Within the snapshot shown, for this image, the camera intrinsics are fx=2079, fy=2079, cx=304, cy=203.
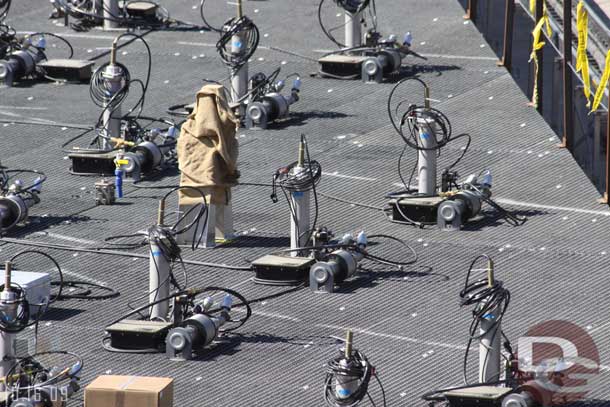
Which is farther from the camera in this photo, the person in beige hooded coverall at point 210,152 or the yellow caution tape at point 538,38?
the yellow caution tape at point 538,38

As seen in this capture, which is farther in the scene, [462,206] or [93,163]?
[93,163]

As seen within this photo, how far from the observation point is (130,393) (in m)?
19.2

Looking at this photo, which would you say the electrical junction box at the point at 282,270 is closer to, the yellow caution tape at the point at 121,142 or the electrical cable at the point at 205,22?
the yellow caution tape at the point at 121,142

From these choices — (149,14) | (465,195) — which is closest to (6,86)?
(149,14)

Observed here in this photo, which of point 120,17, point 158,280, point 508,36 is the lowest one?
point 158,280

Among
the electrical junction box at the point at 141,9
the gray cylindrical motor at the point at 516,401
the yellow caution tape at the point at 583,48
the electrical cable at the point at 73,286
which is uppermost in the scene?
the yellow caution tape at the point at 583,48

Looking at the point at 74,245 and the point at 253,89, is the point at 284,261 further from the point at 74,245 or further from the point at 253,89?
the point at 253,89

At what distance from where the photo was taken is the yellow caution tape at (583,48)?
89.1 feet

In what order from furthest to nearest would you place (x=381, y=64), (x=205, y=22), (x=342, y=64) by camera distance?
(x=205, y=22) → (x=342, y=64) → (x=381, y=64)

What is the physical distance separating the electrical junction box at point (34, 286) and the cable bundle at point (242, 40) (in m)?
7.34

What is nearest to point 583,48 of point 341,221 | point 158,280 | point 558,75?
point 341,221

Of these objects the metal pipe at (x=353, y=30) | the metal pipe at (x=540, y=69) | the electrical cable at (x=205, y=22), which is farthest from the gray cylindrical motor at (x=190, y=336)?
the electrical cable at (x=205, y=22)

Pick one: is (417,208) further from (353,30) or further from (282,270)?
(353,30)

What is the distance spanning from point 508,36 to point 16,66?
24.4 feet
